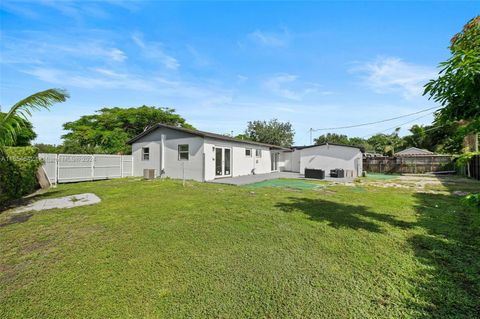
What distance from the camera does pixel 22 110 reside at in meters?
5.72

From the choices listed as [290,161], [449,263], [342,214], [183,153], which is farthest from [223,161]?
[449,263]

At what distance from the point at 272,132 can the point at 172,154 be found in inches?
947

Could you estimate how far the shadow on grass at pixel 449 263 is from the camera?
2.13 m

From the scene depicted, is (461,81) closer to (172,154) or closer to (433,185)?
(433,185)

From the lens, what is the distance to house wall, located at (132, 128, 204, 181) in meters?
12.8

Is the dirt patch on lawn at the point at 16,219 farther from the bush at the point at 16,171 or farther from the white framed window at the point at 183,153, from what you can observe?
the white framed window at the point at 183,153

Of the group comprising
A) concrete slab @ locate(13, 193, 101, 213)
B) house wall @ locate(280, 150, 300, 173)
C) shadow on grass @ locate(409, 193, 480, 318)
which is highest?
house wall @ locate(280, 150, 300, 173)

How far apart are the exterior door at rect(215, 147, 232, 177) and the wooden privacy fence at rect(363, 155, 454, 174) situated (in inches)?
691

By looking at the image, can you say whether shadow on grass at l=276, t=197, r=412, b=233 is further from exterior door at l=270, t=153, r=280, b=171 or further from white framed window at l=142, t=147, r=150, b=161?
exterior door at l=270, t=153, r=280, b=171

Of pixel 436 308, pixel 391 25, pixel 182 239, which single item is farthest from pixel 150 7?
pixel 436 308

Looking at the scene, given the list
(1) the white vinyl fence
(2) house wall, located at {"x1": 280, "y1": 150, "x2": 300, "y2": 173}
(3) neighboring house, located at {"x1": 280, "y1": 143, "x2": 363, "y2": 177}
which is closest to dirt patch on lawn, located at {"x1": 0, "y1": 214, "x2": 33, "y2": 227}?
(1) the white vinyl fence

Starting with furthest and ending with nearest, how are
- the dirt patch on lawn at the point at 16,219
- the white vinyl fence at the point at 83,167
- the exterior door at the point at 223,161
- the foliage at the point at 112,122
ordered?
the foliage at the point at 112,122
the exterior door at the point at 223,161
the white vinyl fence at the point at 83,167
the dirt patch on lawn at the point at 16,219

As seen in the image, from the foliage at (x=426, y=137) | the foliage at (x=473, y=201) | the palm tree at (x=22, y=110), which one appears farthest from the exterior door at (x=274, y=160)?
the foliage at (x=426, y=137)

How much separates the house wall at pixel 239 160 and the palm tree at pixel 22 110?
7.48m
